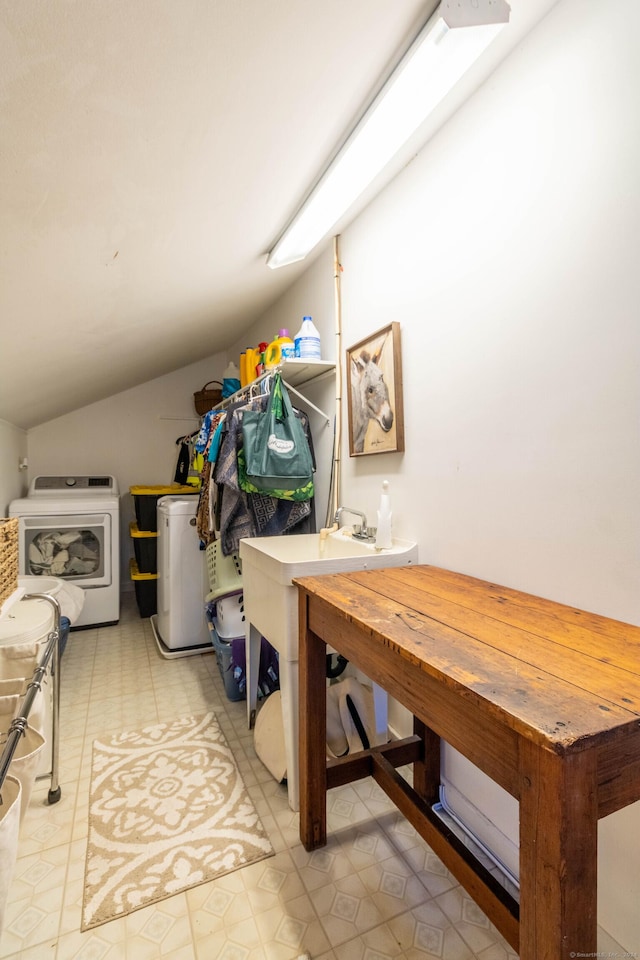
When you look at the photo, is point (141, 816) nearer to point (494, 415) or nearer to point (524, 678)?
point (524, 678)

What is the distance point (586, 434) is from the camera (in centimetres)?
102

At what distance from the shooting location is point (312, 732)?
126cm

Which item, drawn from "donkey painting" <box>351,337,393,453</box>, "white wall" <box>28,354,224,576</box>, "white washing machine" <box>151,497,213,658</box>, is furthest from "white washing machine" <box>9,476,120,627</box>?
"donkey painting" <box>351,337,393,453</box>

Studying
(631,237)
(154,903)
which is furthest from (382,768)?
(631,237)

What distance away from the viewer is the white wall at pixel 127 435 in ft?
12.1

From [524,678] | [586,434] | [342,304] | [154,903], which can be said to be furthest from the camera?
[342,304]

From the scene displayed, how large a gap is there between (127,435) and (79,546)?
116 centimetres

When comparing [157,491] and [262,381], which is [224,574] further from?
[157,491]

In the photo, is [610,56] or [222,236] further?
[222,236]

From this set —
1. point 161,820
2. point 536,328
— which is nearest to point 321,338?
point 536,328

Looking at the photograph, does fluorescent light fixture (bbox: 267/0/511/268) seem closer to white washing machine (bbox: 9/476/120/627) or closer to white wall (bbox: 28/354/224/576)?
white washing machine (bbox: 9/476/120/627)

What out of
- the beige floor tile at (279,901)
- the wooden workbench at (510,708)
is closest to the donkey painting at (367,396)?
the wooden workbench at (510,708)

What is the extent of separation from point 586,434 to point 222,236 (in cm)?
130

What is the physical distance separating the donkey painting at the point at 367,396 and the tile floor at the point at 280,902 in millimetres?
1373
